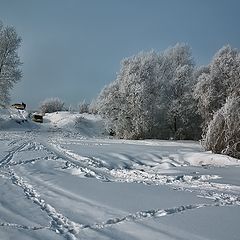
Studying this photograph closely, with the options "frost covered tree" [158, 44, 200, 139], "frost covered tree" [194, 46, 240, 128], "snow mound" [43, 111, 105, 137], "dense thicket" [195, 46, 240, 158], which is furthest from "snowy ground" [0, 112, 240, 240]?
"snow mound" [43, 111, 105, 137]

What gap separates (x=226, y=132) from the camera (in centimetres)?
1908

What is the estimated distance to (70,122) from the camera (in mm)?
52875

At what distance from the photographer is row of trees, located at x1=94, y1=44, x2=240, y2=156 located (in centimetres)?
3725

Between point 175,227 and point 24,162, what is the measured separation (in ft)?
32.4

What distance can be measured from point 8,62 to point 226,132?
110ft

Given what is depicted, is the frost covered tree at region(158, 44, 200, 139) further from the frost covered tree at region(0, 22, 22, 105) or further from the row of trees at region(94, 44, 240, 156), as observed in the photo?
the frost covered tree at region(0, 22, 22, 105)

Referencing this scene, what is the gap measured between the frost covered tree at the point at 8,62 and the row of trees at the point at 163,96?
11.7 metres

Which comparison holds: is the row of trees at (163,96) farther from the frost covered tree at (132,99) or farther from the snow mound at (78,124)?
the snow mound at (78,124)

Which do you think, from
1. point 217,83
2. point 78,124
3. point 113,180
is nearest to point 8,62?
point 78,124

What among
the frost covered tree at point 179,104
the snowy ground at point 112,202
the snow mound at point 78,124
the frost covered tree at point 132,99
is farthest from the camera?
the snow mound at point 78,124

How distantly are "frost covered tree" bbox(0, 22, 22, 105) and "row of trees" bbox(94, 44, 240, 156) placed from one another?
1171 cm

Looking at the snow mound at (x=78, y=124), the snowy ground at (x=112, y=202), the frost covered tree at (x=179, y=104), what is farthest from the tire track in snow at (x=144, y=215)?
the snow mound at (x=78, y=124)

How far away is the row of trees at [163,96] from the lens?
3725cm

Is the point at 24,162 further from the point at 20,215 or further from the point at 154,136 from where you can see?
the point at 154,136
